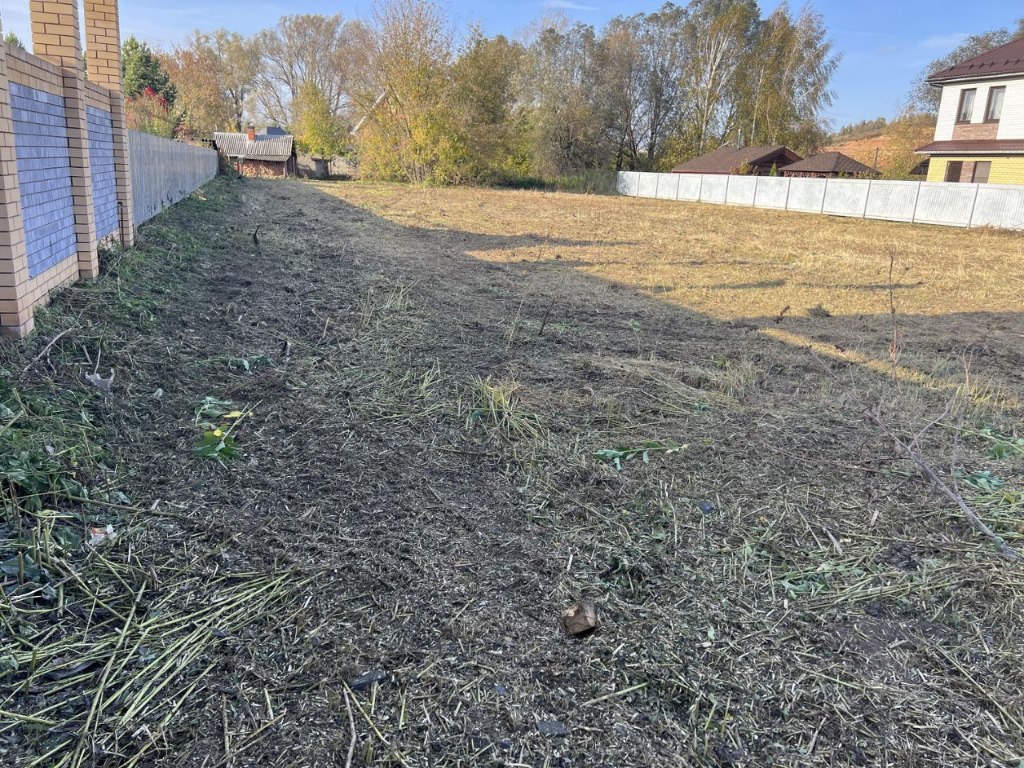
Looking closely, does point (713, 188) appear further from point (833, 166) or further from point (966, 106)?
point (966, 106)

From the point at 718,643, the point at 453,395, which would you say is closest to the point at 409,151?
the point at 453,395

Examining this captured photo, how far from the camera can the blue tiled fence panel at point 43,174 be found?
13.8 ft

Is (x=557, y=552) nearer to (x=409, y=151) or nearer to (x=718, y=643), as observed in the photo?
(x=718, y=643)

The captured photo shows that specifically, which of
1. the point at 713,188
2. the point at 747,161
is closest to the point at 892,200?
the point at 713,188

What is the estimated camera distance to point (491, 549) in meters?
2.69

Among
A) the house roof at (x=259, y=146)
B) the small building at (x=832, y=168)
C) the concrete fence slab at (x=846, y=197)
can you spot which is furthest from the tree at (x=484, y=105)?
the concrete fence slab at (x=846, y=197)

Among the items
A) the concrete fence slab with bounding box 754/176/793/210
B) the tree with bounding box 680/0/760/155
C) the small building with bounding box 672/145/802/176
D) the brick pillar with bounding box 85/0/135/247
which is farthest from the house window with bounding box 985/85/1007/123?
the brick pillar with bounding box 85/0/135/247

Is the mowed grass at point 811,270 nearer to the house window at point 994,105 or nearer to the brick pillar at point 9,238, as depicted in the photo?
the brick pillar at point 9,238

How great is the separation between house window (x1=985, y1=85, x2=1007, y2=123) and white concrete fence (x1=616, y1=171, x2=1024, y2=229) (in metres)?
5.68

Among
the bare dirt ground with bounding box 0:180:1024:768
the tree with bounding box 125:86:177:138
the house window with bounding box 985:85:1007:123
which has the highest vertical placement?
the house window with bounding box 985:85:1007:123

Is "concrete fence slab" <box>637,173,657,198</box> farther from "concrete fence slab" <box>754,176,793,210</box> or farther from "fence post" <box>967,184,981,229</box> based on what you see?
"fence post" <box>967,184,981,229</box>

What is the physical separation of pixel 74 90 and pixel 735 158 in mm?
39530

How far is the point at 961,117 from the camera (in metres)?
27.2

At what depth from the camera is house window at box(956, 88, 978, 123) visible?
2675 centimetres
